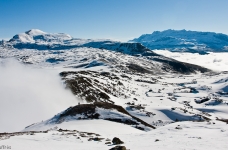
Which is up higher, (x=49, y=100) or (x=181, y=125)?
(x=181, y=125)

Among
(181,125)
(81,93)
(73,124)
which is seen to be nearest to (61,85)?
(81,93)

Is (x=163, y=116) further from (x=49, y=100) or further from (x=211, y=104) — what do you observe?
(x=211, y=104)

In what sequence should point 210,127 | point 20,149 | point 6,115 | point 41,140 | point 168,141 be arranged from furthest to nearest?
point 6,115
point 210,127
point 41,140
point 168,141
point 20,149

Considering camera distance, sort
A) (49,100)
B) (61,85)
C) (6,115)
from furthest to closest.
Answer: (61,85), (49,100), (6,115)

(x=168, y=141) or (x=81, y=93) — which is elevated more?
(x=168, y=141)

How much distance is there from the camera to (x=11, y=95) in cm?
9450

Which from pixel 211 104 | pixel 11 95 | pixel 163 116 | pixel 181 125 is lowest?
pixel 211 104

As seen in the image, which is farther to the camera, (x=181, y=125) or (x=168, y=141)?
(x=181, y=125)

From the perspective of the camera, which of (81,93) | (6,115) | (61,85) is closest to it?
(6,115)

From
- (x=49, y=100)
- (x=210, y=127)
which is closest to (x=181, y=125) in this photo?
(x=210, y=127)

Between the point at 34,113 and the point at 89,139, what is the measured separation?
181 feet

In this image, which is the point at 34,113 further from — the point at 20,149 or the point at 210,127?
the point at 210,127

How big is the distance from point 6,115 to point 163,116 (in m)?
58.6

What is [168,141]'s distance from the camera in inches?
1003
